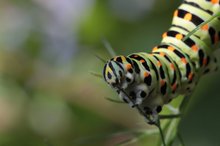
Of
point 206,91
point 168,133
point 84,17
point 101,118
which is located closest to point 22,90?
point 101,118

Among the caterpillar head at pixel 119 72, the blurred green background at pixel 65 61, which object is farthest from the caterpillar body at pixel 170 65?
the blurred green background at pixel 65 61

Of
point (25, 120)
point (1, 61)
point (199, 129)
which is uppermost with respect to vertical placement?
point (1, 61)

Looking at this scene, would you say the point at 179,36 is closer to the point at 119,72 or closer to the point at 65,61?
the point at 119,72

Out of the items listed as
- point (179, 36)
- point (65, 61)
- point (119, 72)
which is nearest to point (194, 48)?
point (179, 36)

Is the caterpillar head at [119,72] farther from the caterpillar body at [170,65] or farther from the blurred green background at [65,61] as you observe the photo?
the blurred green background at [65,61]

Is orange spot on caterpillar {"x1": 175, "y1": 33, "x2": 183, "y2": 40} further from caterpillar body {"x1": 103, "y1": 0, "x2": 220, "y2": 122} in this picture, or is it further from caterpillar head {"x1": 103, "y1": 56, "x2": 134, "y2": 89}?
caterpillar head {"x1": 103, "y1": 56, "x2": 134, "y2": 89}

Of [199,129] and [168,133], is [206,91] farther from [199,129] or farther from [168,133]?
[168,133]

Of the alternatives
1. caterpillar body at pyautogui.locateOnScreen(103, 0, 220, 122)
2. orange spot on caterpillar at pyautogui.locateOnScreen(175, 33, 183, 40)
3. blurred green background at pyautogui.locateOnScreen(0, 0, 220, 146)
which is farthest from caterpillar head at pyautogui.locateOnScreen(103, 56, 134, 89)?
blurred green background at pyautogui.locateOnScreen(0, 0, 220, 146)
